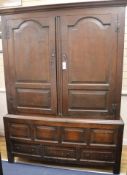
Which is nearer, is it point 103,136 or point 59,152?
point 103,136

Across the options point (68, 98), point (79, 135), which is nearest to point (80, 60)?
point (68, 98)

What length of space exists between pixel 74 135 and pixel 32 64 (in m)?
0.91

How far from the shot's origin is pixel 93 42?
6.26 ft

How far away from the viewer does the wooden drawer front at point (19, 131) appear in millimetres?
2252

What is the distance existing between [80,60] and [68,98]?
0.43 meters

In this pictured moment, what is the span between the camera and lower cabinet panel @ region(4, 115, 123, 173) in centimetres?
206

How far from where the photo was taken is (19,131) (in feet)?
7.48

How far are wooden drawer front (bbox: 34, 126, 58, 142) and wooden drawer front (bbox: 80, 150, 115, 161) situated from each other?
36 cm

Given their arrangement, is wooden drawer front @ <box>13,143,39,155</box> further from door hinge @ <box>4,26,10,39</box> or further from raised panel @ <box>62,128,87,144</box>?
door hinge @ <box>4,26,10,39</box>

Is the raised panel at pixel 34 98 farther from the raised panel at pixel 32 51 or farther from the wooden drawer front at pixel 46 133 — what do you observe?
the wooden drawer front at pixel 46 133

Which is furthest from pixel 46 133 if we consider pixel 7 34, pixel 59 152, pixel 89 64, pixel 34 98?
pixel 7 34

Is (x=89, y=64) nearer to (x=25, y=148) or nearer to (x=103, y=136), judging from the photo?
(x=103, y=136)

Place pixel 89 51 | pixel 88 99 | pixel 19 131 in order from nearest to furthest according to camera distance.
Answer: pixel 89 51, pixel 88 99, pixel 19 131

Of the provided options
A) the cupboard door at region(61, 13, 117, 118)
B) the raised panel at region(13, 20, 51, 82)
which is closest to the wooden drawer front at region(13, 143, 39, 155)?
the cupboard door at region(61, 13, 117, 118)
